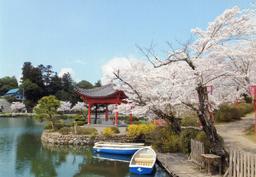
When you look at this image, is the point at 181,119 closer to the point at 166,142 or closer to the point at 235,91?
the point at 166,142

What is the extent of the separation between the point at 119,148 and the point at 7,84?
250ft

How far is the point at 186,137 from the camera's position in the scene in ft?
51.8

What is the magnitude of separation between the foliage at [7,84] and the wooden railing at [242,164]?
3270 inches

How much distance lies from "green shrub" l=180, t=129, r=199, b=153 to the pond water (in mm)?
1568

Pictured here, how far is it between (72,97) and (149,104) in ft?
177

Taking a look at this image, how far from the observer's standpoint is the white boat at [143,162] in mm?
14273

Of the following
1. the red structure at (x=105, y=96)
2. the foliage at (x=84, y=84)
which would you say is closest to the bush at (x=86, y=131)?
the red structure at (x=105, y=96)

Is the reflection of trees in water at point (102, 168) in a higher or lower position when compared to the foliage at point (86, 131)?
lower

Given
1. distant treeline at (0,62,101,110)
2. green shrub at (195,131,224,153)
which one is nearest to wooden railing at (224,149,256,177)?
green shrub at (195,131,224,153)

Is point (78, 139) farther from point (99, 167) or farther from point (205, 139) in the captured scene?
point (205, 139)

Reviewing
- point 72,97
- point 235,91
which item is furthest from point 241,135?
point 72,97

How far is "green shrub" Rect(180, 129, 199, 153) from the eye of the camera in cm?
1567

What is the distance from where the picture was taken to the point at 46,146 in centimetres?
2345

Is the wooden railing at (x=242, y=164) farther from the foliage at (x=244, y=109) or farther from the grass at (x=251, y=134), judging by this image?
the foliage at (x=244, y=109)
